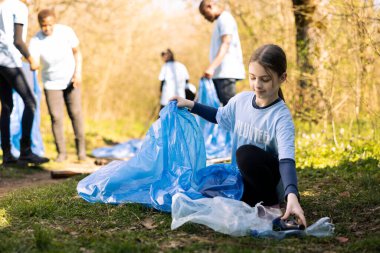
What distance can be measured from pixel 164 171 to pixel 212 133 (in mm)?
3542

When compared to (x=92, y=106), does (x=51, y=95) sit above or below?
above

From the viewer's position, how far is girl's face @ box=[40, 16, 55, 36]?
246 inches

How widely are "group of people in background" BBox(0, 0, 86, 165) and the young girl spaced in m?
2.84

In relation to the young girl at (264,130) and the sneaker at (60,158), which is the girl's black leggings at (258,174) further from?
the sneaker at (60,158)

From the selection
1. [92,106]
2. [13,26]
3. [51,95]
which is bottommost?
[92,106]

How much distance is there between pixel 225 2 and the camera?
30.2 feet

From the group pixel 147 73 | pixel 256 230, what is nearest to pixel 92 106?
pixel 147 73

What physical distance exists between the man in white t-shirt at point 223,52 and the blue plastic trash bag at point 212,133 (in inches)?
8.9

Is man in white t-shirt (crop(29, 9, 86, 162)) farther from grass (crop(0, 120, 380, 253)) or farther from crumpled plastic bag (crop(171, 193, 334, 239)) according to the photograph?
crumpled plastic bag (crop(171, 193, 334, 239))

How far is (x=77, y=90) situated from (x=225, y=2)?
141 inches

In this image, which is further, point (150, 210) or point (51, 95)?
point (51, 95)

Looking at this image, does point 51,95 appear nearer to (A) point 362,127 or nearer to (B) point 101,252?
(A) point 362,127

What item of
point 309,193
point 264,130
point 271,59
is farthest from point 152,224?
point 309,193

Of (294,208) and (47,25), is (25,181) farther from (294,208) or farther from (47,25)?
(294,208)
